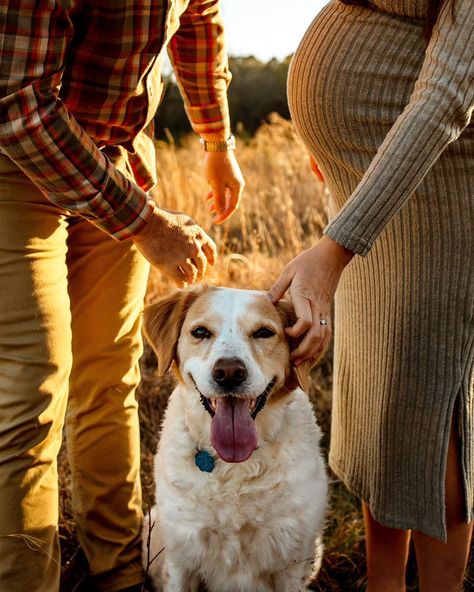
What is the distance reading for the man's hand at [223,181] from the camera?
114 inches

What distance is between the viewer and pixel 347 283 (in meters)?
2.35

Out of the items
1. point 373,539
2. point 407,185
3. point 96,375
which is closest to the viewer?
point 407,185

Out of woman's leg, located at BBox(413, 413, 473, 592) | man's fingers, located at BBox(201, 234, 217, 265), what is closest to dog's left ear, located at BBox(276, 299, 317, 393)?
man's fingers, located at BBox(201, 234, 217, 265)

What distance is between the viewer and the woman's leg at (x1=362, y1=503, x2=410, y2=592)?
2.45m

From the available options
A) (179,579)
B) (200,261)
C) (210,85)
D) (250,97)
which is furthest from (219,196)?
(250,97)

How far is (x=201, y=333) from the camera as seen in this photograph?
2.35 m

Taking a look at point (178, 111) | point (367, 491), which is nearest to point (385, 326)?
point (367, 491)

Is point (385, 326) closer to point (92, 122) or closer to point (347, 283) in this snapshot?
point (347, 283)

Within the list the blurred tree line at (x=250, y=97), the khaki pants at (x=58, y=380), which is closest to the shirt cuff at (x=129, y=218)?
the khaki pants at (x=58, y=380)

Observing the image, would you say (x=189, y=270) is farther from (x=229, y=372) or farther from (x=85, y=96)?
(x=85, y=96)

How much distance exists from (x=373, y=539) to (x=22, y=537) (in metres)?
1.21

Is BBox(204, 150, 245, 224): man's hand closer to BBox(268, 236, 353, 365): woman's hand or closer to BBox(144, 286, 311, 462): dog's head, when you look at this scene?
BBox(144, 286, 311, 462): dog's head

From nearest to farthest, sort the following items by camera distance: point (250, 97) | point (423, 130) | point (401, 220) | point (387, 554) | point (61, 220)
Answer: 1. point (423, 130)
2. point (401, 220)
3. point (61, 220)
4. point (387, 554)
5. point (250, 97)

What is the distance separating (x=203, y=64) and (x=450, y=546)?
2.01 metres
